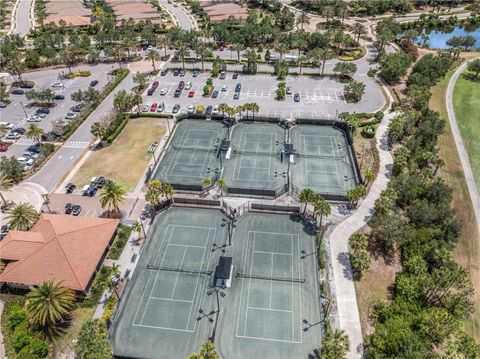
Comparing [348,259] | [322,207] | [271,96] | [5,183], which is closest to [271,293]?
[348,259]

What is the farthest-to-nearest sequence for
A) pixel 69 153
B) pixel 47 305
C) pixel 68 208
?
pixel 69 153
pixel 68 208
pixel 47 305

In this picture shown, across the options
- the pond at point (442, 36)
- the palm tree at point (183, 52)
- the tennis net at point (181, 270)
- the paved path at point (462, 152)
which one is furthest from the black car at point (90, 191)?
the pond at point (442, 36)

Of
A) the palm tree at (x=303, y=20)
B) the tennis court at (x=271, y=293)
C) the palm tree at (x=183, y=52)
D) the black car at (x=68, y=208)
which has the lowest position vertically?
the tennis court at (x=271, y=293)

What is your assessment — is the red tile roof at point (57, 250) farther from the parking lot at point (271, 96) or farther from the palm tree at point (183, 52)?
the palm tree at point (183, 52)

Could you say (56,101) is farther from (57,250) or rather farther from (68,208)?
(57,250)

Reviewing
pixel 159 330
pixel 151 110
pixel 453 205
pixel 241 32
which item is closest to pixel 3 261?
pixel 159 330

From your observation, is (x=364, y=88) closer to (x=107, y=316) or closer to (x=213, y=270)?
(x=213, y=270)
